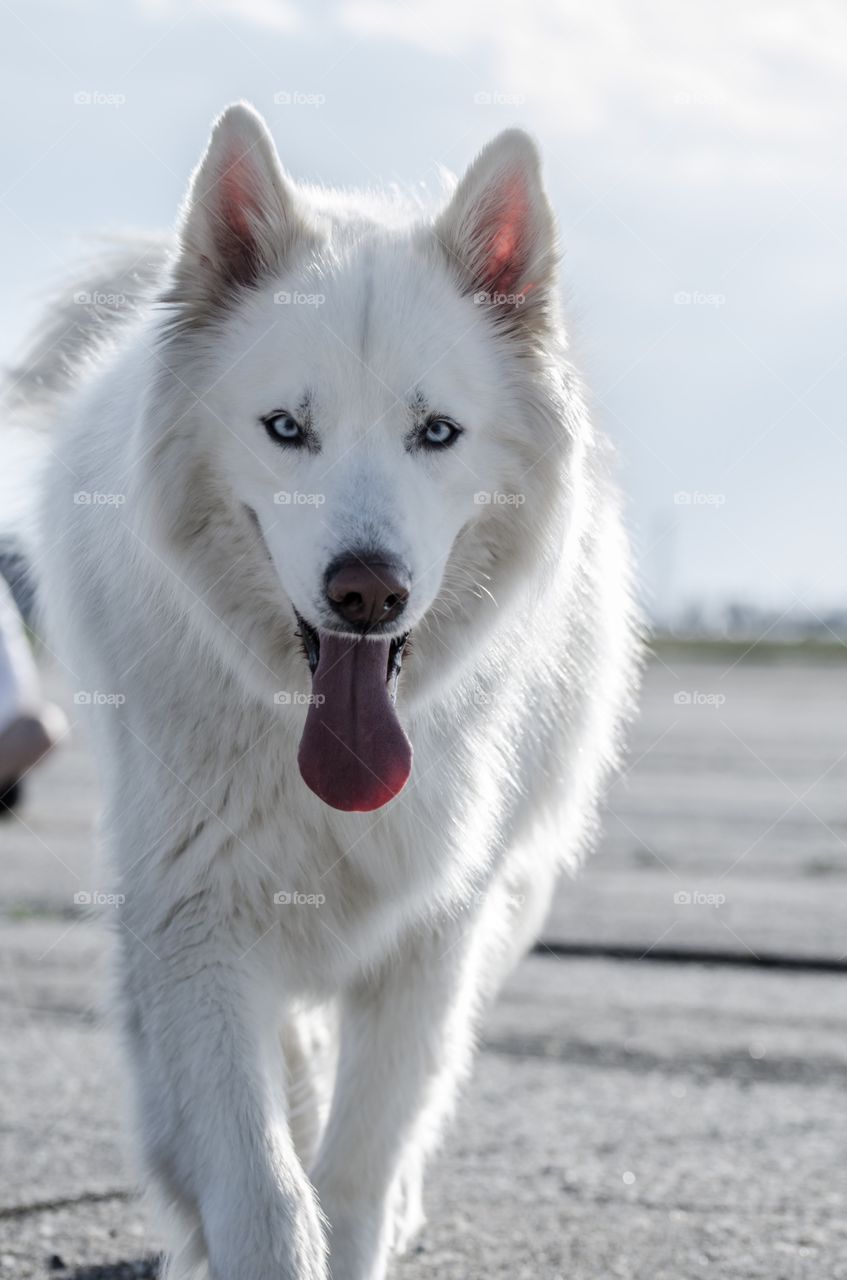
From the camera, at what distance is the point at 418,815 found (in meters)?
3.36

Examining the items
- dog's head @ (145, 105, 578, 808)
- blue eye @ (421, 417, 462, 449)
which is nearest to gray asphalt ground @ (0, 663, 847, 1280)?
dog's head @ (145, 105, 578, 808)

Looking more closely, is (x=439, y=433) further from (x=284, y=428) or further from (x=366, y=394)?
(x=284, y=428)

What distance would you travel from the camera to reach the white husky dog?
3.00 m

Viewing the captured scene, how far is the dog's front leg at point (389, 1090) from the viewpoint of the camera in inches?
133

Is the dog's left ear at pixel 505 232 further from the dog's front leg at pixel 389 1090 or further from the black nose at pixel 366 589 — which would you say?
the dog's front leg at pixel 389 1090

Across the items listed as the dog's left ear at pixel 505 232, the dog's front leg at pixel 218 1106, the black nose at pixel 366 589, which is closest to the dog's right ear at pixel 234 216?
the dog's left ear at pixel 505 232

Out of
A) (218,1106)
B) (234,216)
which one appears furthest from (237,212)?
(218,1106)

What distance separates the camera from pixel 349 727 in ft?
10.1

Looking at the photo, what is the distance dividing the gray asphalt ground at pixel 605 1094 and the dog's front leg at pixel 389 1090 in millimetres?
253

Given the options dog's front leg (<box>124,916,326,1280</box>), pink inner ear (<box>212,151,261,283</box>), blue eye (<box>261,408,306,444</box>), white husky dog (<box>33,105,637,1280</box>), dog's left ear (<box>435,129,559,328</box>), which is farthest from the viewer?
dog's left ear (<box>435,129,559,328</box>)

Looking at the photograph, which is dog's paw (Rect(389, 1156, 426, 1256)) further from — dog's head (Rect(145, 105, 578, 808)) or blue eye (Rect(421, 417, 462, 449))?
blue eye (Rect(421, 417, 462, 449))

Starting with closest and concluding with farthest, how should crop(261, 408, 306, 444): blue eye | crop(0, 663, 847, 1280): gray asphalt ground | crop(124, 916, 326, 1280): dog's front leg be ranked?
crop(124, 916, 326, 1280): dog's front leg < crop(261, 408, 306, 444): blue eye < crop(0, 663, 847, 1280): gray asphalt ground

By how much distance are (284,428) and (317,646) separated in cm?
48

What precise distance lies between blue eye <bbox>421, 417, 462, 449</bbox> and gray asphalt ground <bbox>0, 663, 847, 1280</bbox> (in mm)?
1397
